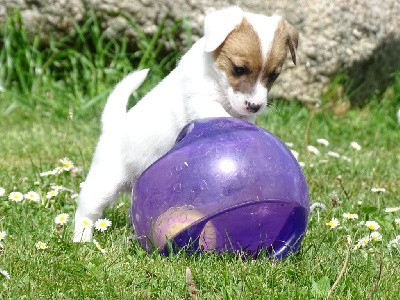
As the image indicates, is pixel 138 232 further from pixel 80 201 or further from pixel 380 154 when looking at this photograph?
pixel 380 154

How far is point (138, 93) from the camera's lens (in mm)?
6672

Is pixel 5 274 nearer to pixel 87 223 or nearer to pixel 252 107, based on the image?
pixel 87 223

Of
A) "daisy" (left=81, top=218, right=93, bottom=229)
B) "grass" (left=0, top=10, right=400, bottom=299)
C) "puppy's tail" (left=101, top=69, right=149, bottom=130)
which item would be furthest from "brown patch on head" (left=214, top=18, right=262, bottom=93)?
"daisy" (left=81, top=218, right=93, bottom=229)

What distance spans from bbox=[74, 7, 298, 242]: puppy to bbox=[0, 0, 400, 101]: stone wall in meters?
2.95

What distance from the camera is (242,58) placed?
3.71 meters

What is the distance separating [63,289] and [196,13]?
13.6ft

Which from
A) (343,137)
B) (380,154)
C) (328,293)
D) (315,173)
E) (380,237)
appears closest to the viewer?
(328,293)

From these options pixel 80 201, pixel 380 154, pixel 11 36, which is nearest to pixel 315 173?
pixel 380 154

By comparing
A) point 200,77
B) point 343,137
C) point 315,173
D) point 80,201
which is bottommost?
point 343,137

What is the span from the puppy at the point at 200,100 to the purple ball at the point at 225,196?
1.49 ft

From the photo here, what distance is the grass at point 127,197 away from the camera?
118 inches

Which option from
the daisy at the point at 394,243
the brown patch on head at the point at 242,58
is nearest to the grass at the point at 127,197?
the daisy at the point at 394,243

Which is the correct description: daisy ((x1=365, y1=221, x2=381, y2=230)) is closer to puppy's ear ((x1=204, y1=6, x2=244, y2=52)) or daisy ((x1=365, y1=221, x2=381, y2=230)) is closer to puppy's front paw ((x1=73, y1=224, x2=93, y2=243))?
puppy's ear ((x1=204, y1=6, x2=244, y2=52))

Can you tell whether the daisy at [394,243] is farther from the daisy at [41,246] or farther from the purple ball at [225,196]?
the daisy at [41,246]
